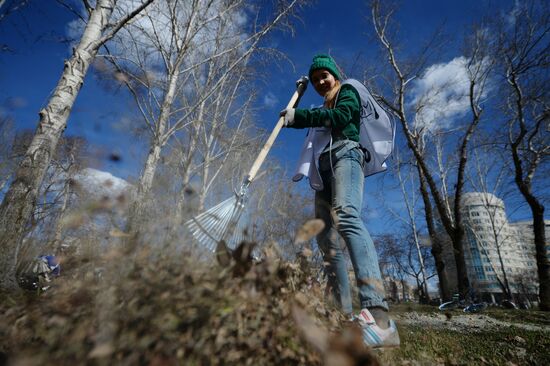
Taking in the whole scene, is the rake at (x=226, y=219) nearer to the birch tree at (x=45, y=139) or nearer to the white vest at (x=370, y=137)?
the white vest at (x=370, y=137)

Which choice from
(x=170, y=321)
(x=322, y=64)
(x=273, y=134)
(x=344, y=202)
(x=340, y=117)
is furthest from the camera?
(x=322, y=64)

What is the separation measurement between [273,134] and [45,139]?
2.21 m

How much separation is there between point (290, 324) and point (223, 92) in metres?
9.62

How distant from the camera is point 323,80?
107 inches

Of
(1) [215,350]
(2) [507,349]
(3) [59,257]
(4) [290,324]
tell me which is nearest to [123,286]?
(1) [215,350]

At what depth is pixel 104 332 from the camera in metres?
0.76

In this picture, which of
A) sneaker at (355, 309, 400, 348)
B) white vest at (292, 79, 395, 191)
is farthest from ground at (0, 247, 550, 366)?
white vest at (292, 79, 395, 191)

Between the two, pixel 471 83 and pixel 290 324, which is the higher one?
pixel 471 83

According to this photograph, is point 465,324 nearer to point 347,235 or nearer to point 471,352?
point 471,352

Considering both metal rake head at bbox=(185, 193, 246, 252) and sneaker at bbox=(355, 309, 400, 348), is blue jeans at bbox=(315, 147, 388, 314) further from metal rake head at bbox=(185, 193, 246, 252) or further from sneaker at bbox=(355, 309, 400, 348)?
metal rake head at bbox=(185, 193, 246, 252)

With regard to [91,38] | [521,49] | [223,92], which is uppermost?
[521,49]

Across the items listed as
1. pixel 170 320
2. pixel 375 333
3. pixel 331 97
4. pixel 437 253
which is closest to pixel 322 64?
pixel 331 97

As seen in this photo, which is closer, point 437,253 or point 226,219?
point 226,219

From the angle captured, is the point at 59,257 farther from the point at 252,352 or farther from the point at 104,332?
the point at 252,352
